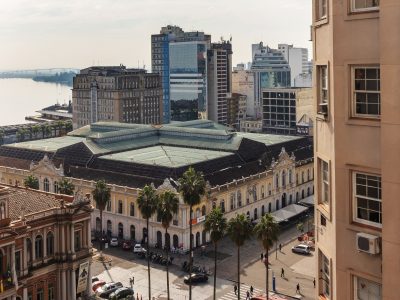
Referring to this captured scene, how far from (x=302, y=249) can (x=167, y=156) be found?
3330cm

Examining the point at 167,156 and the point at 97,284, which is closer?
the point at 97,284

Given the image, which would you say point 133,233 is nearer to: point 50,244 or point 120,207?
point 120,207

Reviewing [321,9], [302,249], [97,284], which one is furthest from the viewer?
[302,249]

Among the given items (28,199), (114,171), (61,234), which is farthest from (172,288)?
(114,171)

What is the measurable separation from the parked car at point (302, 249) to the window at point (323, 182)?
254 feet

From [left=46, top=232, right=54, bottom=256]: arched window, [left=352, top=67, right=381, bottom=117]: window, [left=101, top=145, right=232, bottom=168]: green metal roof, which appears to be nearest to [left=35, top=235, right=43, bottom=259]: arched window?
[left=46, top=232, right=54, bottom=256]: arched window

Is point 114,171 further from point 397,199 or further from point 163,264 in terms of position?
point 397,199

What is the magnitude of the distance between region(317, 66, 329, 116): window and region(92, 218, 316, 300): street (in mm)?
61069

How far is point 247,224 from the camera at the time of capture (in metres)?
63.3

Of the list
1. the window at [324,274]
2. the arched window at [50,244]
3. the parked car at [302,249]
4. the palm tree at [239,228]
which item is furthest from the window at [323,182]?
the parked car at [302,249]

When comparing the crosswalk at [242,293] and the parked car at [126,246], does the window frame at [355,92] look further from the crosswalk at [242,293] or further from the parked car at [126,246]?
the parked car at [126,246]

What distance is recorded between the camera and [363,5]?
532 inches

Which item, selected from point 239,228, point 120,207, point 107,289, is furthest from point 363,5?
point 120,207

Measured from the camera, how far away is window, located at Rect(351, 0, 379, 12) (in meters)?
13.3
